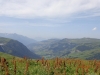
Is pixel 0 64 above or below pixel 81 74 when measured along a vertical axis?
above

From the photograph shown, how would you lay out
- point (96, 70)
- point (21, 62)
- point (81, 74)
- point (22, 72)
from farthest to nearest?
point (21, 62)
point (96, 70)
point (81, 74)
point (22, 72)

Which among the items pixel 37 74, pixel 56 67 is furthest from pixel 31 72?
pixel 56 67

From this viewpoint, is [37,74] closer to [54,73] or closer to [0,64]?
[54,73]

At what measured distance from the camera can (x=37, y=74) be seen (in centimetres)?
1234

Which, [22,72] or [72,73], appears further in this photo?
[72,73]

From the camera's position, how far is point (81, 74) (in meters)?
13.2

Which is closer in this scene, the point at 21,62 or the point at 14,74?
the point at 14,74

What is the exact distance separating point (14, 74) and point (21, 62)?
13.6 feet

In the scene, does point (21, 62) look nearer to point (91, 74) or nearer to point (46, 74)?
point (46, 74)

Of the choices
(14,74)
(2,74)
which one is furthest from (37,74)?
(2,74)

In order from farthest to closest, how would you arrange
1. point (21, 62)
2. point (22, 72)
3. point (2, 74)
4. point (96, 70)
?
point (21, 62)
point (96, 70)
point (22, 72)
point (2, 74)

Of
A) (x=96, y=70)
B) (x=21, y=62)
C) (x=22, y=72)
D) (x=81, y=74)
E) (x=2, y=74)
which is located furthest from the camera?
(x=21, y=62)

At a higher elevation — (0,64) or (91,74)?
(0,64)

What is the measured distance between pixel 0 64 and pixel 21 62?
10.8 feet
